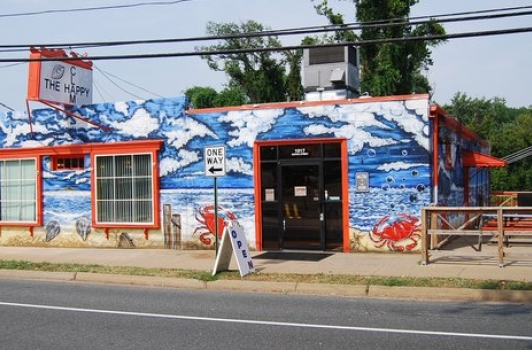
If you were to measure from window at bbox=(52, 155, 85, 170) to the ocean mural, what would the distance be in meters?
0.20

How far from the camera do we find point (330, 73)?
17328 millimetres

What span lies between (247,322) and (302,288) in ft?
8.71

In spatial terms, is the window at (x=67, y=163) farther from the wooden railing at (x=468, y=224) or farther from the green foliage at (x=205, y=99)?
the green foliage at (x=205, y=99)

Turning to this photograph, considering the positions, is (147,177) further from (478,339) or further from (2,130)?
(478,339)

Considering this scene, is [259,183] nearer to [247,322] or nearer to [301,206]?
[301,206]

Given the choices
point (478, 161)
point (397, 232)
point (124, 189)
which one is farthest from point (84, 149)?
point (478, 161)

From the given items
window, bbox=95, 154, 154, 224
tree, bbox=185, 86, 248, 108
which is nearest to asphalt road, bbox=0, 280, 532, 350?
window, bbox=95, 154, 154, 224

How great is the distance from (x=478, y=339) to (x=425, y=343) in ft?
2.17

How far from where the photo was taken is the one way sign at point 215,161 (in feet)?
42.9

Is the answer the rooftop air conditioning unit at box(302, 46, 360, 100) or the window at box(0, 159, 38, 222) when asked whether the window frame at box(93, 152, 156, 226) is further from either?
the rooftop air conditioning unit at box(302, 46, 360, 100)

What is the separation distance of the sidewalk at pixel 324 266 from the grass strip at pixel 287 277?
0.22 metres

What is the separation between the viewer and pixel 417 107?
14594mm

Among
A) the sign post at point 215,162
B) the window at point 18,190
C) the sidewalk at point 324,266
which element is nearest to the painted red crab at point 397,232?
the sidewalk at point 324,266

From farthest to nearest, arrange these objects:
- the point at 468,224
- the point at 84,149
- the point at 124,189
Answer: the point at 84,149, the point at 124,189, the point at 468,224
